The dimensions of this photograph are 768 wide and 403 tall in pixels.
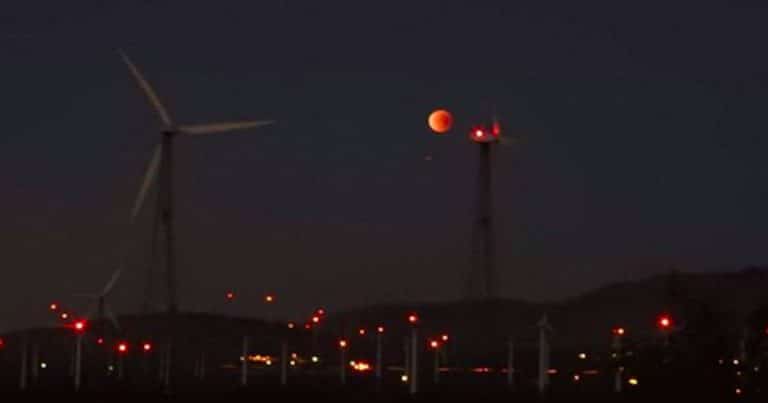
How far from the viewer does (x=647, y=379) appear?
60.1 meters

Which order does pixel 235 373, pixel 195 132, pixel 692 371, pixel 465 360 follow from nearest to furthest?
pixel 692 371, pixel 195 132, pixel 235 373, pixel 465 360

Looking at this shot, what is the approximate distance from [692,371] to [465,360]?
13888cm

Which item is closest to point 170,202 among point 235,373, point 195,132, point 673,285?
point 195,132

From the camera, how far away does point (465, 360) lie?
197 m

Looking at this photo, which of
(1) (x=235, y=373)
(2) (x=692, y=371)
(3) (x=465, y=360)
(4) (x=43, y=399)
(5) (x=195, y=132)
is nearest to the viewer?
(2) (x=692, y=371)

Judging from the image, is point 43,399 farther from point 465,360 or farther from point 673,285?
point 465,360

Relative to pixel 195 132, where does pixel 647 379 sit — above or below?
below

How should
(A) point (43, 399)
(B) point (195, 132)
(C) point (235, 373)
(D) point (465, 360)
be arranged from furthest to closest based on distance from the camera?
(D) point (465, 360)
(C) point (235, 373)
(B) point (195, 132)
(A) point (43, 399)

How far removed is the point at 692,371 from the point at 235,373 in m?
122

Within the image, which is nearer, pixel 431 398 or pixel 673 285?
pixel 673 285

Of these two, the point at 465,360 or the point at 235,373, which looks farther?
the point at 465,360

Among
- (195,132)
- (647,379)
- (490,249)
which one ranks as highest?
(195,132)

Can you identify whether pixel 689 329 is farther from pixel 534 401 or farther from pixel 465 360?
pixel 465 360

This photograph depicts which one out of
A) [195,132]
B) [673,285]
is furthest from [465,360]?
[673,285]
